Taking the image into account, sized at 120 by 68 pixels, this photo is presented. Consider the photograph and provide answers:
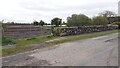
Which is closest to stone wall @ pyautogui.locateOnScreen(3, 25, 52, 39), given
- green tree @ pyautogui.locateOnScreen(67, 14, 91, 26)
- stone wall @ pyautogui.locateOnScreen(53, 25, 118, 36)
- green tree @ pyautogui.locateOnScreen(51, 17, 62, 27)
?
stone wall @ pyautogui.locateOnScreen(53, 25, 118, 36)

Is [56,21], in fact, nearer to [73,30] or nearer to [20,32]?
[73,30]

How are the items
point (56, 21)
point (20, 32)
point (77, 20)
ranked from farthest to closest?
point (56, 21)
point (77, 20)
point (20, 32)

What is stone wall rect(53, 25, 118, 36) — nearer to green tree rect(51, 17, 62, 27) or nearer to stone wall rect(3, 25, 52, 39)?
stone wall rect(3, 25, 52, 39)

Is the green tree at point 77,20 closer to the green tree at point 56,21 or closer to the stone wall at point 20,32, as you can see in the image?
the green tree at point 56,21

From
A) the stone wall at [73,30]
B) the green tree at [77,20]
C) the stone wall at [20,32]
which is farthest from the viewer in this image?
the green tree at [77,20]

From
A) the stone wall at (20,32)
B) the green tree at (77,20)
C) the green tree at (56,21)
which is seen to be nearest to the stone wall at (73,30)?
the stone wall at (20,32)

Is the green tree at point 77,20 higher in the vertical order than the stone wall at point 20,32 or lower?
higher

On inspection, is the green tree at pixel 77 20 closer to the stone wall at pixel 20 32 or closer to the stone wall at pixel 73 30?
the stone wall at pixel 73 30

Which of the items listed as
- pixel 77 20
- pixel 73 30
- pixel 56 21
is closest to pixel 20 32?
pixel 73 30

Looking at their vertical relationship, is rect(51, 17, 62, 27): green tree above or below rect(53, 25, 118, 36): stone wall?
above

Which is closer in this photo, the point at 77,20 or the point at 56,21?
the point at 77,20

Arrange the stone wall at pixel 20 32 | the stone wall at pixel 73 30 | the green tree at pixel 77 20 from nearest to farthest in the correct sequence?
1. the stone wall at pixel 20 32
2. the stone wall at pixel 73 30
3. the green tree at pixel 77 20

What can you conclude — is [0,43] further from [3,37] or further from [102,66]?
[102,66]

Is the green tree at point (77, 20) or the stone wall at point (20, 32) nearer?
the stone wall at point (20, 32)
